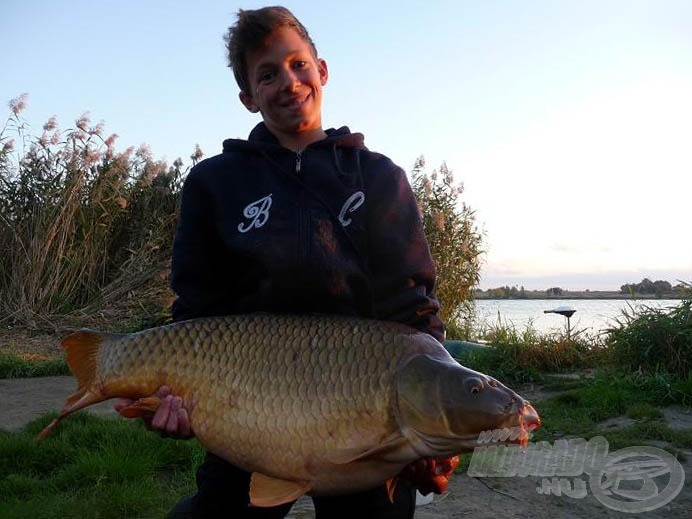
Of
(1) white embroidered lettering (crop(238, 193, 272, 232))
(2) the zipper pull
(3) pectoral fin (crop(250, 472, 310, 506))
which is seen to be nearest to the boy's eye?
(2) the zipper pull

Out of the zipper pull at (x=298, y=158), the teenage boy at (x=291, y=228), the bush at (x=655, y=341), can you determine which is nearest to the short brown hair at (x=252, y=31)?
the teenage boy at (x=291, y=228)

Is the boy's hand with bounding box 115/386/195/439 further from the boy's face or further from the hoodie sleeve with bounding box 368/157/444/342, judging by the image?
the boy's face

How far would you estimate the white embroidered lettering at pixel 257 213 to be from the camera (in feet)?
6.41

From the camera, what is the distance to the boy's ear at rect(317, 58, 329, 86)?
227cm

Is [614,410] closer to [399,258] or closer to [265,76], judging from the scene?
[399,258]

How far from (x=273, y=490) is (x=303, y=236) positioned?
2.37 feet

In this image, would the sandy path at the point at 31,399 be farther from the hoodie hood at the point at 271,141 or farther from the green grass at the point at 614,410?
the green grass at the point at 614,410

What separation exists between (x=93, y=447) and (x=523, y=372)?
11.9 ft

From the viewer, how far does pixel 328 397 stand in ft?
5.10

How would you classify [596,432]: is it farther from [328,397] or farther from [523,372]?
[328,397]

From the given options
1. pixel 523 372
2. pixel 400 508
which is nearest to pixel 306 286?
pixel 400 508

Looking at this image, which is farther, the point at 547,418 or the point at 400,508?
the point at 547,418

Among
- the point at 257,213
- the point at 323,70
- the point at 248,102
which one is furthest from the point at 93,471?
the point at 323,70

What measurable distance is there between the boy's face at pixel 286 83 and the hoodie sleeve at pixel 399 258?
313 mm
